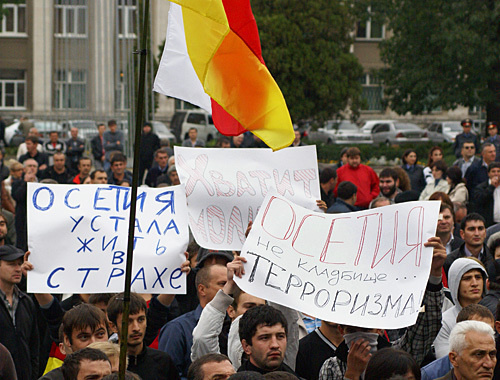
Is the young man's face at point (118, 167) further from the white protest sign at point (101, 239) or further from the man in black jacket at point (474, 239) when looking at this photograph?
the white protest sign at point (101, 239)

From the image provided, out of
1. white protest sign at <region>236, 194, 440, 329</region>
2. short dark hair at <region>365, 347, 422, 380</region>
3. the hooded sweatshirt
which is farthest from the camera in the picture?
the hooded sweatshirt

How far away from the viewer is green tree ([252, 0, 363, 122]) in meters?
29.1

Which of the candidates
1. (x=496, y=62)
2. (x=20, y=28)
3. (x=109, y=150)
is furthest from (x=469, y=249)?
(x=20, y=28)

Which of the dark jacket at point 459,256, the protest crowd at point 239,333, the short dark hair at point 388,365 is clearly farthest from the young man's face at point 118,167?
the short dark hair at point 388,365

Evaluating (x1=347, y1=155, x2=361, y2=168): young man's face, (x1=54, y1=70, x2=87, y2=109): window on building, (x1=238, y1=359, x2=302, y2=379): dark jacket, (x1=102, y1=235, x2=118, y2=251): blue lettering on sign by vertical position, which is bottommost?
(x1=238, y1=359, x2=302, y2=379): dark jacket

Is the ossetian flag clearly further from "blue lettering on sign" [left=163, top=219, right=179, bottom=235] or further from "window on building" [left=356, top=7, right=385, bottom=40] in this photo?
"window on building" [left=356, top=7, right=385, bottom=40]

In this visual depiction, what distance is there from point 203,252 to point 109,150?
9916 mm

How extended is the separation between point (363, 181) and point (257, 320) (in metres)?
7.08

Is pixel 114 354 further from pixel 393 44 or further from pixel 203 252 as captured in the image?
pixel 393 44

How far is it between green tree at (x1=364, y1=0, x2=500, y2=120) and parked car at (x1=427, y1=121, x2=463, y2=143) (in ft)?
26.8

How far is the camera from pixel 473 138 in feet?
59.6

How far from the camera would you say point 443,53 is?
2658 cm

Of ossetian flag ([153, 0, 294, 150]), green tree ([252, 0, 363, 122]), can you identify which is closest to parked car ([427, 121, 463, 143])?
green tree ([252, 0, 363, 122])

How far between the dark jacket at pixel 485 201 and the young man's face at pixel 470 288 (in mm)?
5214
